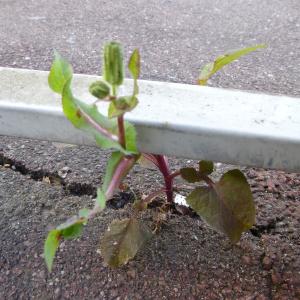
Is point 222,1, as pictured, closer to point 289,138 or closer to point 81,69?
point 81,69

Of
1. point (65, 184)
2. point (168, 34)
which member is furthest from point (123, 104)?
point (168, 34)

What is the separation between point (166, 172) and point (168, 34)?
1.08m

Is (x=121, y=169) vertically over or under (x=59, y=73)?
under

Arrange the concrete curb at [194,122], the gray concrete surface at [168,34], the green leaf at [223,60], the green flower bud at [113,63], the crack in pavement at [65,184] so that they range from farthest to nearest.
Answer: the gray concrete surface at [168,34], the crack in pavement at [65,184], the green leaf at [223,60], the concrete curb at [194,122], the green flower bud at [113,63]

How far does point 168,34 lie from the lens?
80.1 inches

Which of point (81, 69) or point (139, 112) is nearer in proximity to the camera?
point (139, 112)

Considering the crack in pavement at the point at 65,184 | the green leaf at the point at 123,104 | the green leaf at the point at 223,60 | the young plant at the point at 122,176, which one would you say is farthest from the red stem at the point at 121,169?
the crack in pavement at the point at 65,184

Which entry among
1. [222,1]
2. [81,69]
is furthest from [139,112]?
[222,1]

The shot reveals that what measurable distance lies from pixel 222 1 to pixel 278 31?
38cm

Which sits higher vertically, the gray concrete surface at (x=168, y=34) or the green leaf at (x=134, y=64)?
the green leaf at (x=134, y=64)

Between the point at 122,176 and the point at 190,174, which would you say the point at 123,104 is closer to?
the point at 122,176

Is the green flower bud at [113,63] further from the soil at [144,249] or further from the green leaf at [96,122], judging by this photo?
the soil at [144,249]

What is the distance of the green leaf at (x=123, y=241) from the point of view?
1.00 m

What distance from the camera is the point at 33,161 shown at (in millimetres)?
1366
